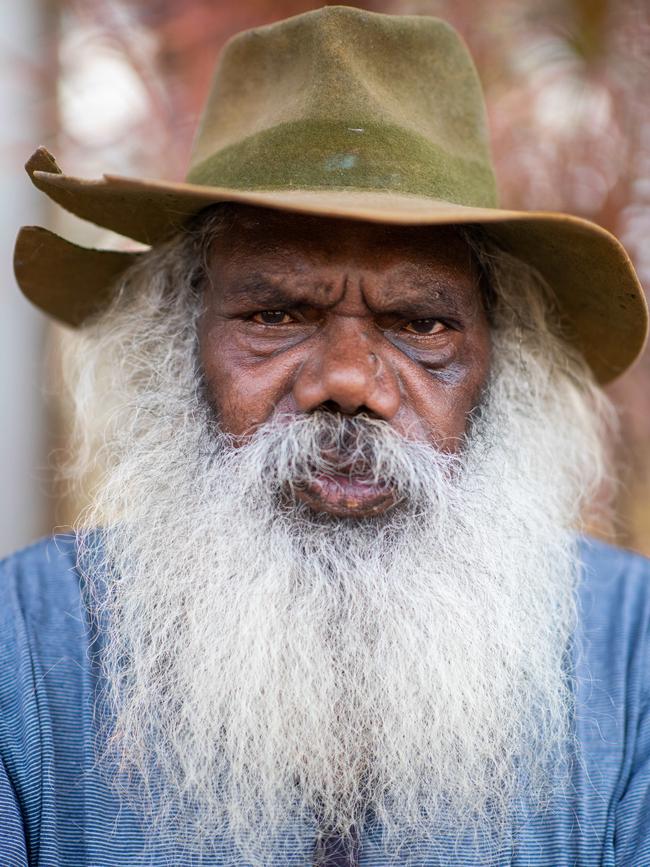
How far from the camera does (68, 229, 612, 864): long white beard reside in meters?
1.87

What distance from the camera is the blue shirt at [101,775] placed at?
70.8 inches

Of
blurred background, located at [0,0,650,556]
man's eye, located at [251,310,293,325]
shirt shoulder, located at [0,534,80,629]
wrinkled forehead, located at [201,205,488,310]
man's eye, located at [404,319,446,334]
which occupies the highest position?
blurred background, located at [0,0,650,556]

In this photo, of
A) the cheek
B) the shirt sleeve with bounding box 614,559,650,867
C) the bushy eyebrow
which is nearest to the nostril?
the cheek

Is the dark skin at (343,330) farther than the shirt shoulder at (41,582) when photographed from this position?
No

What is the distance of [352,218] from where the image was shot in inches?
67.9

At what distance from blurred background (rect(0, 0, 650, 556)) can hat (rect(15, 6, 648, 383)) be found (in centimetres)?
95

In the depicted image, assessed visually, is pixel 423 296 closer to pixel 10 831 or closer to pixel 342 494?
pixel 342 494

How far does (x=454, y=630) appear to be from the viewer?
76.4 inches

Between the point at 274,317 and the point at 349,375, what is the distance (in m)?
0.30

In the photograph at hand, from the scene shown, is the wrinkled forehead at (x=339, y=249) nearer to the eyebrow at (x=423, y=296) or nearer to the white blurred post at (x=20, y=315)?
the eyebrow at (x=423, y=296)

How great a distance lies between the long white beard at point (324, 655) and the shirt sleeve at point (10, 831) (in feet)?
0.78

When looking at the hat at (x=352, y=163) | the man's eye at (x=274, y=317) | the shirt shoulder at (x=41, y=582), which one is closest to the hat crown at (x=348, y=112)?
the hat at (x=352, y=163)

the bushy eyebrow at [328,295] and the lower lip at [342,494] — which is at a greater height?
the bushy eyebrow at [328,295]

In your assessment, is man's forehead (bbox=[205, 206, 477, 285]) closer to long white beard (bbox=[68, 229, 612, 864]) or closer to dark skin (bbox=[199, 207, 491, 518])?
dark skin (bbox=[199, 207, 491, 518])
